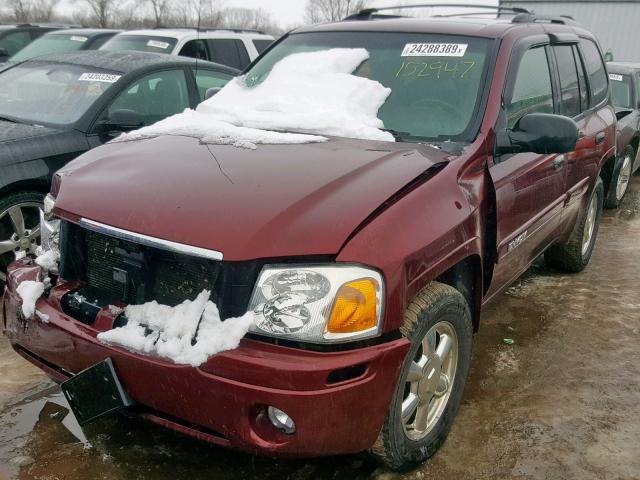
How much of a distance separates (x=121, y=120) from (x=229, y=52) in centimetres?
507

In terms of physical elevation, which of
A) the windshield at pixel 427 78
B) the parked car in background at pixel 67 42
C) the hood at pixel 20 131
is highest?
the windshield at pixel 427 78

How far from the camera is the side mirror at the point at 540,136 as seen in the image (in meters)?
2.86

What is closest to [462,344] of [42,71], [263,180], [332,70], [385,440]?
[385,440]

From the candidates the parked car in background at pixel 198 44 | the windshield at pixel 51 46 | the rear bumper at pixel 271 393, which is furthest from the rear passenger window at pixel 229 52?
the rear bumper at pixel 271 393

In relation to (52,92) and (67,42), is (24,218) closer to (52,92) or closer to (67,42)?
(52,92)

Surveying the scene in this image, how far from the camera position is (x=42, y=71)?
499 centimetres

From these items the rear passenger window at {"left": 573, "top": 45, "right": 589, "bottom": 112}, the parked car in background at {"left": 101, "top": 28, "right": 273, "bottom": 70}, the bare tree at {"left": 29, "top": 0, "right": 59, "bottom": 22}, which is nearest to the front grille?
the rear passenger window at {"left": 573, "top": 45, "right": 589, "bottom": 112}

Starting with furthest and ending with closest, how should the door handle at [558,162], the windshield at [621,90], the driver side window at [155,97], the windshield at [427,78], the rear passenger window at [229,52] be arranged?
the rear passenger window at [229,52] < the windshield at [621,90] < the driver side window at [155,97] < the door handle at [558,162] < the windshield at [427,78]

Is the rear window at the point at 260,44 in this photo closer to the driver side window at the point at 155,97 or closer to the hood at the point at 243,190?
the driver side window at the point at 155,97

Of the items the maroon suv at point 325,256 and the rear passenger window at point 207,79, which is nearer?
the maroon suv at point 325,256

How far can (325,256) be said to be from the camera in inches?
79.2

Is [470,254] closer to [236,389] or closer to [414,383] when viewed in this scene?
[414,383]

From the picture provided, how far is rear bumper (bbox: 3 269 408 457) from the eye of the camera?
194 cm

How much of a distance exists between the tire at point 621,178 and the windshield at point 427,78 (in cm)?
408
